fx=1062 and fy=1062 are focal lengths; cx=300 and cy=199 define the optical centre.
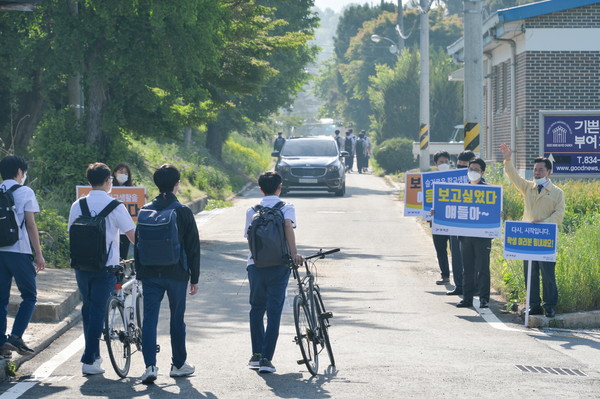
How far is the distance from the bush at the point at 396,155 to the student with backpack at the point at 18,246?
114 feet

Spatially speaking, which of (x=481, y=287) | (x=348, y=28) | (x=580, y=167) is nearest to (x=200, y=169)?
(x=580, y=167)

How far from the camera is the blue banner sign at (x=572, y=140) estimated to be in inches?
887

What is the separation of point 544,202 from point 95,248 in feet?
17.6

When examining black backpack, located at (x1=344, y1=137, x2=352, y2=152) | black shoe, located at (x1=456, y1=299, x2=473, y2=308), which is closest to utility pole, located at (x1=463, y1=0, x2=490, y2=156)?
black shoe, located at (x1=456, y1=299, x2=473, y2=308)

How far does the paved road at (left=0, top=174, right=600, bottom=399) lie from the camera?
8.00m

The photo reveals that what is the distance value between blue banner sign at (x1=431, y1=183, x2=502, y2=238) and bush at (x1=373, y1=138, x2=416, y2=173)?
97.2ft

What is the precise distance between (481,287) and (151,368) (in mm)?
5288

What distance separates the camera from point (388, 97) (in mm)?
50750

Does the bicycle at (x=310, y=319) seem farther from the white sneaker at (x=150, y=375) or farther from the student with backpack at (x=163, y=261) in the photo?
the white sneaker at (x=150, y=375)

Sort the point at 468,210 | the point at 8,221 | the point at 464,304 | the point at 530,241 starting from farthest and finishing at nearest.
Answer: the point at 468,210 → the point at 464,304 → the point at 530,241 → the point at 8,221

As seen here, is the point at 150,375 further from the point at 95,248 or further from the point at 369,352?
the point at 369,352

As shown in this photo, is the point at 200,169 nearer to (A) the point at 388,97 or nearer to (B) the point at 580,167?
(B) the point at 580,167

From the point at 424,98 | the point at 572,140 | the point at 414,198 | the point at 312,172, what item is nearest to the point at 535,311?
the point at 414,198

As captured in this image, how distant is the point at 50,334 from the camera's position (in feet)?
33.4
